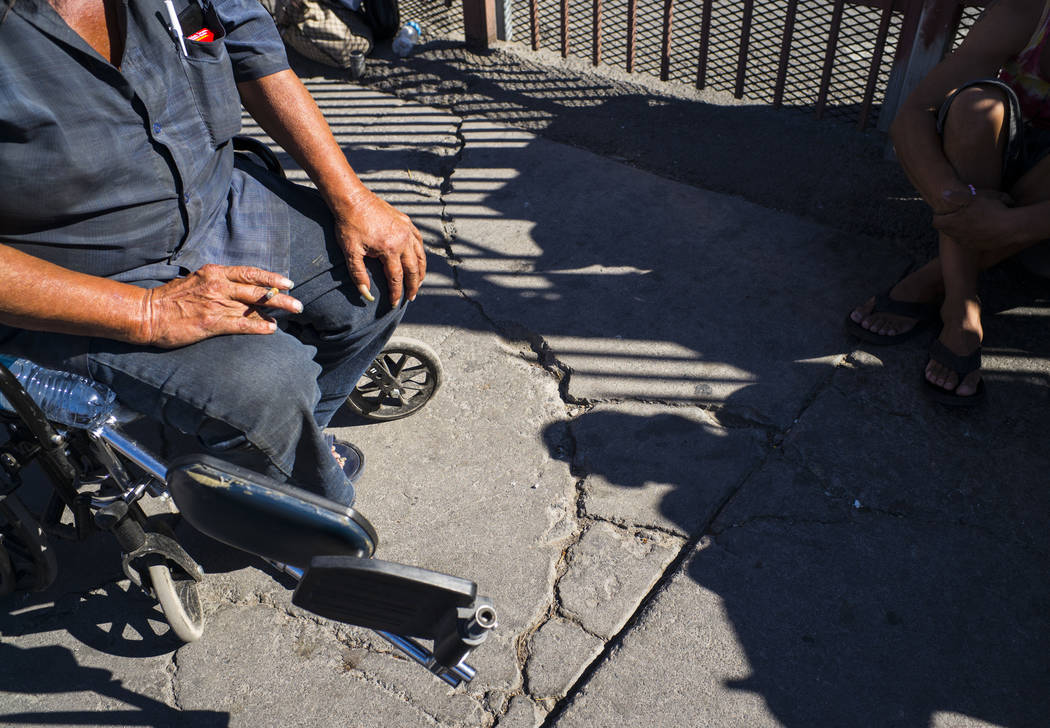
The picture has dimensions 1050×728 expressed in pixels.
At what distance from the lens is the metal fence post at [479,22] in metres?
4.74

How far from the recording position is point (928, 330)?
294 cm

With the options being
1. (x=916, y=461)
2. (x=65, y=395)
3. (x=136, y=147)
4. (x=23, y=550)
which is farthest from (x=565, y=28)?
(x=23, y=550)

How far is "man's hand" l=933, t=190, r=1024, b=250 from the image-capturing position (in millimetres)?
2511

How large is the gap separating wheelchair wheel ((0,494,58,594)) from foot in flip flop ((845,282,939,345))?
2.68m

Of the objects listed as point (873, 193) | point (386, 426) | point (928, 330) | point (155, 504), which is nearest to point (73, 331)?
point (155, 504)

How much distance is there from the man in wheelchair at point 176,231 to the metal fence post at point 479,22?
2875mm

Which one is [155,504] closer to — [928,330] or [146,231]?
[146,231]

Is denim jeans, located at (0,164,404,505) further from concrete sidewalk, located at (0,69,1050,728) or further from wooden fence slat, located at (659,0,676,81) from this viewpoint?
wooden fence slat, located at (659,0,676,81)

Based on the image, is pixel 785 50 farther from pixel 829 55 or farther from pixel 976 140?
pixel 976 140

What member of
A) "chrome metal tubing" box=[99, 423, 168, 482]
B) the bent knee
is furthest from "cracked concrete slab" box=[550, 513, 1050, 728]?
the bent knee

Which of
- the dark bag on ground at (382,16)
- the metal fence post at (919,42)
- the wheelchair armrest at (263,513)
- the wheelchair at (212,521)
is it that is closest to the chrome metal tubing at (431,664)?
the wheelchair at (212,521)

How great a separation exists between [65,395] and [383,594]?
1.03 m

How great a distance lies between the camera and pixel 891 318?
291 cm

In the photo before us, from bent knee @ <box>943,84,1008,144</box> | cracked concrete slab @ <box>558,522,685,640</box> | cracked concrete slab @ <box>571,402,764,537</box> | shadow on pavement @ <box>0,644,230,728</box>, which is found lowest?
Answer: shadow on pavement @ <box>0,644,230,728</box>
